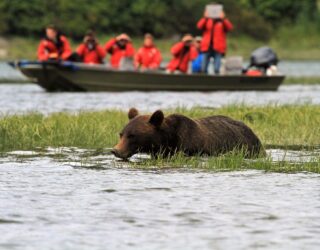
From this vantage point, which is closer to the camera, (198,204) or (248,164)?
(198,204)

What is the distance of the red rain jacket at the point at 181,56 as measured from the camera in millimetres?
29719

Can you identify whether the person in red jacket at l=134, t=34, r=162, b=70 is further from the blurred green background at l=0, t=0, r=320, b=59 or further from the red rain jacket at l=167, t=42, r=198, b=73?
the blurred green background at l=0, t=0, r=320, b=59

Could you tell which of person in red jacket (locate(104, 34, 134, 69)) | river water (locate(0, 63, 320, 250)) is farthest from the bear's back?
person in red jacket (locate(104, 34, 134, 69))

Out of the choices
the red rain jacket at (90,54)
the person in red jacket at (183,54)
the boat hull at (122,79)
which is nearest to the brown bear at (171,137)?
the boat hull at (122,79)

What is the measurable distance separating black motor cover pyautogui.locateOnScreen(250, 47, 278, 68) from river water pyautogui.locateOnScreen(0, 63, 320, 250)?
16.7m

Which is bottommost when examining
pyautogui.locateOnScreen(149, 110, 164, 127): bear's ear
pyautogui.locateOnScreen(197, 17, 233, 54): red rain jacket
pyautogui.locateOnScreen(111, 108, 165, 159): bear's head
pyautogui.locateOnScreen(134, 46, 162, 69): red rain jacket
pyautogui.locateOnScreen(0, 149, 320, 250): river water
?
pyautogui.locateOnScreen(0, 149, 320, 250): river water

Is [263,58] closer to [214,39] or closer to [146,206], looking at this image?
[214,39]

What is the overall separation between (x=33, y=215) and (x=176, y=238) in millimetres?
1438

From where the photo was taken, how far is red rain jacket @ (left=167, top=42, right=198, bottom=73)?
29719 millimetres

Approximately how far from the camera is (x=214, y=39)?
29562 mm

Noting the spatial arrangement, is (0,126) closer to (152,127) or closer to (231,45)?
(152,127)

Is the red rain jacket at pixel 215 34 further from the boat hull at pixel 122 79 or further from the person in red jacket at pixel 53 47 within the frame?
the person in red jacket at pixel 53 47

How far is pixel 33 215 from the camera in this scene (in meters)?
9.22

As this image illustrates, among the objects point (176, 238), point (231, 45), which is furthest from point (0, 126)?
point (231, 45)
